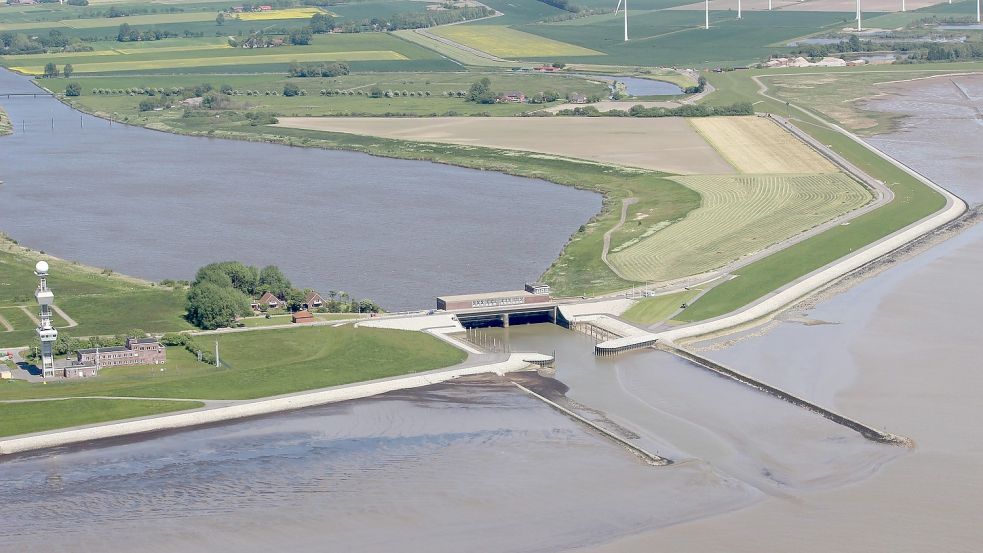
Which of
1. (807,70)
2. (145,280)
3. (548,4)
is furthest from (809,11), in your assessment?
(145,280)

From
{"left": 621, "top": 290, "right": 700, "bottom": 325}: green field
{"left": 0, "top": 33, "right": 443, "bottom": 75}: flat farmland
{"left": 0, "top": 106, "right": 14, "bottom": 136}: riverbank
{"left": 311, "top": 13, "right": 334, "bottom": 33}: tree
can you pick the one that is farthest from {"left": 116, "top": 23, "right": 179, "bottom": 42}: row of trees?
{"left": 621, "top": 290, "right": 700, "bottom": 325}: green field

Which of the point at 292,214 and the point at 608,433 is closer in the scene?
the point at 608,433

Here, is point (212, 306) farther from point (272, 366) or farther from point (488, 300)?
point (488, 300)

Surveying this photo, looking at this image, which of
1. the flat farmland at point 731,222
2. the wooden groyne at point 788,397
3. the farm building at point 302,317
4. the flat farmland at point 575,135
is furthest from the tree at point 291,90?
the wooden groyne at point 788,397

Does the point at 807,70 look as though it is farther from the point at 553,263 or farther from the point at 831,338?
the point at 831,338

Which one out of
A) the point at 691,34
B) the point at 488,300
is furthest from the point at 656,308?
the point at 691,34

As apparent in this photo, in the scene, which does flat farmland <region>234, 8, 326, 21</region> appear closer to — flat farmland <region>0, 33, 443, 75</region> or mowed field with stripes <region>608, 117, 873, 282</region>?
Answer: flat farmland <region>0, 33, 443, 75</region>

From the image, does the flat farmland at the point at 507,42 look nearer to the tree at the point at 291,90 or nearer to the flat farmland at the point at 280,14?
the flat farmland at the point at 280,14

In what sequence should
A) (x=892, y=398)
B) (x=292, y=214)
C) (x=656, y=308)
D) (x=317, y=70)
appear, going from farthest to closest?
(x=317, y=70), (x=292, y=214), (x=656, y=308), (x=892, y=398)
